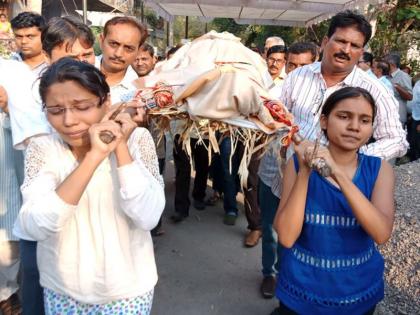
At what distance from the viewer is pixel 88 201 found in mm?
1538

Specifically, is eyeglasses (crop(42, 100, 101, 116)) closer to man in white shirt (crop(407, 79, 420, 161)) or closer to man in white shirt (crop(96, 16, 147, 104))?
man in white shirt (crop(96, 16, 147, 104))

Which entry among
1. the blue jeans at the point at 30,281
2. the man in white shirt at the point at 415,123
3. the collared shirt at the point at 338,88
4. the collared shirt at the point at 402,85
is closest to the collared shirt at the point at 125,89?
the blue jeans at the point at 30,281

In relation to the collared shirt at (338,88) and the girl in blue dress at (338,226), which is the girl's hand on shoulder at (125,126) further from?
the collared shirt at (338,88)

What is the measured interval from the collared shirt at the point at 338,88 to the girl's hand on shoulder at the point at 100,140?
1.27 meters

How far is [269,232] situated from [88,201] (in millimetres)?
1775

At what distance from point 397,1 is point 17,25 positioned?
32.5 feet

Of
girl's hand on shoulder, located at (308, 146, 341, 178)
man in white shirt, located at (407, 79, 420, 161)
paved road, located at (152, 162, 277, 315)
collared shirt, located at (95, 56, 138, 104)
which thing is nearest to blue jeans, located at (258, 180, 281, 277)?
paved road, located at (152, 162, 277, 315)

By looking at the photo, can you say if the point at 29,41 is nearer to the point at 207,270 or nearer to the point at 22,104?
the point at 22,104

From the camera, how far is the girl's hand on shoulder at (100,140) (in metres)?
1.35

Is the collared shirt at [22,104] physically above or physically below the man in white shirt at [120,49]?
below

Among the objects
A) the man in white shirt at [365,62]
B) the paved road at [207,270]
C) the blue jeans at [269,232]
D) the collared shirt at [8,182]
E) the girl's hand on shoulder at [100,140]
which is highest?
the man in white shirt at [365,62]

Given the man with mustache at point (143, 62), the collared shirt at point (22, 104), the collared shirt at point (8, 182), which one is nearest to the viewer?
the collared shirt at point (22, 104)

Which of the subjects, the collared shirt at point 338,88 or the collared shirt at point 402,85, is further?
the collared shirt at point 402,85

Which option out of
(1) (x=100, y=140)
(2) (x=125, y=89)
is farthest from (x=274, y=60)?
(1) (x=100, y=140)
